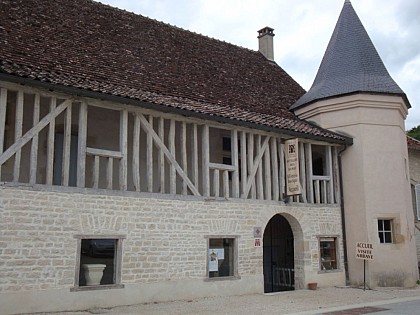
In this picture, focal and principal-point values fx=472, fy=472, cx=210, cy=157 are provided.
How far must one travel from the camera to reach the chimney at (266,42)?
1956 centimetres

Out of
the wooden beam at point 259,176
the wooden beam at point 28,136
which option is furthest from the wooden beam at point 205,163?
the wooden beam at point 28,136

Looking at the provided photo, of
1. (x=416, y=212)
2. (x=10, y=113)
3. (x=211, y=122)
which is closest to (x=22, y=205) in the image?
(x=10, y=113)

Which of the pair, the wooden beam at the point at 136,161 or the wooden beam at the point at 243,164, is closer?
the wooden beam at the point at 136,161

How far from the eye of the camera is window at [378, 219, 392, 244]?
13.8 m

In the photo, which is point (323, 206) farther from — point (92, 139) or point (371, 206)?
point (92, 139)

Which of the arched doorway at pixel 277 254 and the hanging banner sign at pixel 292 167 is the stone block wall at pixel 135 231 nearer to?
the hanging banner sign at pixel 292 167

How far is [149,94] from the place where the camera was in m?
11.1

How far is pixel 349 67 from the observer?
15.4m

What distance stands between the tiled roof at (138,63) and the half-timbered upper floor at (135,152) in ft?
1.53

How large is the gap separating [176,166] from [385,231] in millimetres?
6957

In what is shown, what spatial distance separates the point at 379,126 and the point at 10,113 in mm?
10306

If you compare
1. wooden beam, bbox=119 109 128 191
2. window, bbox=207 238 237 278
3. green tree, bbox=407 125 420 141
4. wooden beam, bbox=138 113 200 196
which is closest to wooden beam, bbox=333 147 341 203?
window, bbox=207 238 237 278

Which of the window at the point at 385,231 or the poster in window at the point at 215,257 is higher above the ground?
the window at the point at 385,231

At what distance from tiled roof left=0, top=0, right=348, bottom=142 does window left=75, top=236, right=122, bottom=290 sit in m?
3.03
